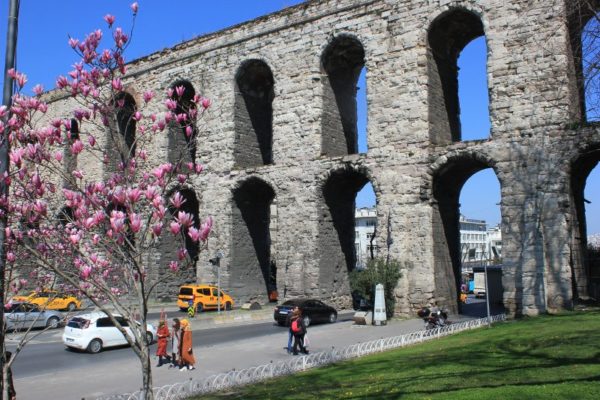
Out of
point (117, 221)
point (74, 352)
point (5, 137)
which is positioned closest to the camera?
point (117, 221)

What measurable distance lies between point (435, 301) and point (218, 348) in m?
10.1

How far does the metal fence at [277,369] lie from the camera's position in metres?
10.4

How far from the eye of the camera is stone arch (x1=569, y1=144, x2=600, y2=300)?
21.0 m

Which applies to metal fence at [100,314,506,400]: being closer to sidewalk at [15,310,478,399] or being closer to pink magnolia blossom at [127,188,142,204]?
sidewalk at [15,310,478,399]

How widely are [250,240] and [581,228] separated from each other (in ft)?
53.7

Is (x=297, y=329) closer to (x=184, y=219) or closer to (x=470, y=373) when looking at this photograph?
(x=470, y=373)

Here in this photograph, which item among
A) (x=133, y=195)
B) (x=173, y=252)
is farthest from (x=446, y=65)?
(x=133, y=195)

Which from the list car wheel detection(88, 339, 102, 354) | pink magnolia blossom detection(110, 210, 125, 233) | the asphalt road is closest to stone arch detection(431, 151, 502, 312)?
the asphalt road

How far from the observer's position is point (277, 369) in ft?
40.7

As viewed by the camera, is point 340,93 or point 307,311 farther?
point 340,93

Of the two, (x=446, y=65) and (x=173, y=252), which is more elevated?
(x=446, y=65)

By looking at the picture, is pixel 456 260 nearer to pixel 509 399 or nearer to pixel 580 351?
pixel 580 351

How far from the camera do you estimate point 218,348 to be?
1722 centimetres

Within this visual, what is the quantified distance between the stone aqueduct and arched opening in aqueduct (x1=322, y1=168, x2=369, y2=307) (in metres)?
0.10
